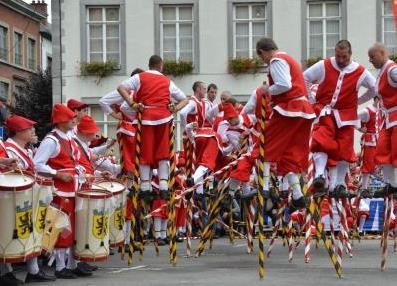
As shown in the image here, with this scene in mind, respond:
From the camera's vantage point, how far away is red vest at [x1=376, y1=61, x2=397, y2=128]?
419 inches

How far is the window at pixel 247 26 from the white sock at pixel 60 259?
940 inches

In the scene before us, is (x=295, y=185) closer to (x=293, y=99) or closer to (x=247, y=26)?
(x=293, y=99)

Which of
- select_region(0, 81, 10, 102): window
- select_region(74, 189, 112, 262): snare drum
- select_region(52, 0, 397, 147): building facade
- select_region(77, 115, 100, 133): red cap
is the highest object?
select_region(52, 0, 397, 147): building facade

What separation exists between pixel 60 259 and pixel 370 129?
7.26 meters

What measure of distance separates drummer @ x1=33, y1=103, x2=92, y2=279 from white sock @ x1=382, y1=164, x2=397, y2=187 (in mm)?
3368

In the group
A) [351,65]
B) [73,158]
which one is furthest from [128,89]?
[351,65]

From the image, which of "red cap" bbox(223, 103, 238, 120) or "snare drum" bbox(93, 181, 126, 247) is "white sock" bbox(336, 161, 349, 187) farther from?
"red cap" bbox(223, 103, 238, 120)

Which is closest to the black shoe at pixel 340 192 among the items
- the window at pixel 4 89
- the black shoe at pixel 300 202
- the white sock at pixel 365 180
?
the black shoe at pixel 300 202

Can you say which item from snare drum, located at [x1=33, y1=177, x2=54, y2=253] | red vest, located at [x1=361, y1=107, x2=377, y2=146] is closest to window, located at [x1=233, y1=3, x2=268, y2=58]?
red vest, located at [x1=361, y1=107, x2=377, y2=146]

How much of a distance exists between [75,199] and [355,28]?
2433 centimetres

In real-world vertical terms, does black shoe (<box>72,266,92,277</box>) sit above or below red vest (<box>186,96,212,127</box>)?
below

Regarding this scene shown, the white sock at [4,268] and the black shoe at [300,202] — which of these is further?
the black shoe at [300,202]

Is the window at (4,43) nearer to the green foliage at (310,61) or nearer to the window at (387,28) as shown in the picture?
the green foliage at (310,61)

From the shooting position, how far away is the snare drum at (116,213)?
1084cm
